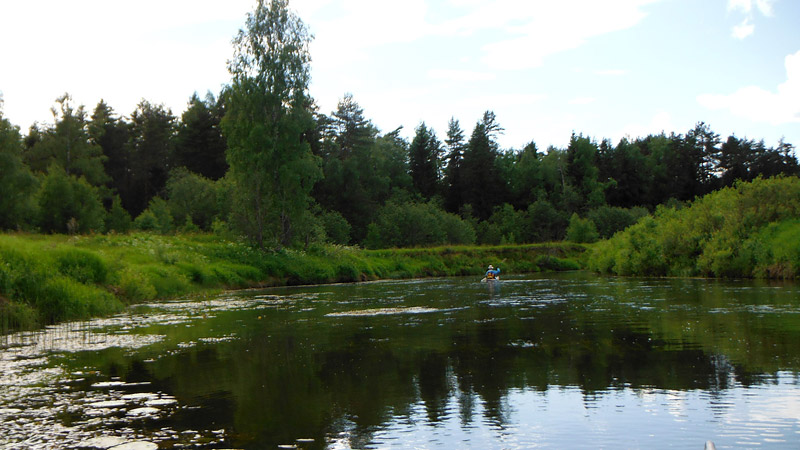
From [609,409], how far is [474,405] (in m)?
1.71

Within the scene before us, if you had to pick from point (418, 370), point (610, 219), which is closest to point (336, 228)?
point (610, 219)

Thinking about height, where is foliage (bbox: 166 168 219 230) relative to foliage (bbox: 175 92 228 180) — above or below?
below

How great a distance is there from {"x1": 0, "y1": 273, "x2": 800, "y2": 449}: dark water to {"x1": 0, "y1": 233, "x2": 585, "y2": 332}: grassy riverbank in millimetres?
2029

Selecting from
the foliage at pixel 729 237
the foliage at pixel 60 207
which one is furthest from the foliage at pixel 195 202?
the foliage at pixel 729 237

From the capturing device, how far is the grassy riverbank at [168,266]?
20.2m

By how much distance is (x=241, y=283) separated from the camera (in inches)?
1591

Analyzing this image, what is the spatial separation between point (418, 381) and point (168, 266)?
26.7m

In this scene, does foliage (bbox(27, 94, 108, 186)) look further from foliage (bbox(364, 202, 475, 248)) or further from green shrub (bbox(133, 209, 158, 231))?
foliage (bbox(364, 202, 475, 248))

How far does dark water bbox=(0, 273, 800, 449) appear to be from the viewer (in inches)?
303

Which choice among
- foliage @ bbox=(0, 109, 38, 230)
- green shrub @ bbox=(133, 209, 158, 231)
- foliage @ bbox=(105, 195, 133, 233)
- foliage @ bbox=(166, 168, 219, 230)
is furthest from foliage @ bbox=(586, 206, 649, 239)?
foliage @ bbox=(0, 109, 38, 230)

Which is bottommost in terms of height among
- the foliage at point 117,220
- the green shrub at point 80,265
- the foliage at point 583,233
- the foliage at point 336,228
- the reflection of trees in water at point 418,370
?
the reflection of trees in water at point 418,370

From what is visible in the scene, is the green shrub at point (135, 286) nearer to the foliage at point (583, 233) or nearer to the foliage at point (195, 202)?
the foliage at point (195, 202)

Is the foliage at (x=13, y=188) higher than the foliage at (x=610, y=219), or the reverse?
the foliage at (x=13, y=188)

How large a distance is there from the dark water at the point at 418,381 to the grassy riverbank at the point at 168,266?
6.66 feet
